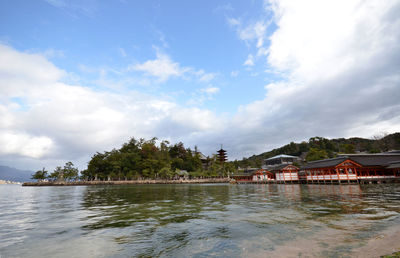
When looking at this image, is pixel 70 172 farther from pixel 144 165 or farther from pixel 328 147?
pixel 328 147

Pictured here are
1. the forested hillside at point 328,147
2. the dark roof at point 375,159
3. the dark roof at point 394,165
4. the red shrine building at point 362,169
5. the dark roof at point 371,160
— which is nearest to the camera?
the dark roof at point 394,165

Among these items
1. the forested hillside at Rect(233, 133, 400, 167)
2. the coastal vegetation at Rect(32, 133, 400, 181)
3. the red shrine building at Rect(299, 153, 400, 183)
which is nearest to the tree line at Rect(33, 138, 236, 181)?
the coastal vegetation at Rect(32, 133, 400, 181)

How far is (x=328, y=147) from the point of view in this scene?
91062mm

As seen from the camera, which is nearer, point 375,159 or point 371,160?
point 371,160

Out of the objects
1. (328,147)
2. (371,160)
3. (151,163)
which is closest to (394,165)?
(371,160)

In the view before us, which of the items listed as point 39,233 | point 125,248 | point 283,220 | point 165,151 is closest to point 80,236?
point 39,233

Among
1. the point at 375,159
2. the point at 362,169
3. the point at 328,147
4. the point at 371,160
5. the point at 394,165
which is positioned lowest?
the point at 362,169

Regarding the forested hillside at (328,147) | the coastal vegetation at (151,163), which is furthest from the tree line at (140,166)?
the forested hillside at (328,147)

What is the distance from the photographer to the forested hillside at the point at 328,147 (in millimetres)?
64369

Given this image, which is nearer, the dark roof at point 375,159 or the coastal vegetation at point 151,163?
the dark roof at point 375,159

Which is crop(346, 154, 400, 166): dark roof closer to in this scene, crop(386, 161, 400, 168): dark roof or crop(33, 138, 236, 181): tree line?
crop(386, 161, 400, 168): dark roof

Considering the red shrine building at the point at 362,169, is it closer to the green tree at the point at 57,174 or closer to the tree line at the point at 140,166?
the tree line at the point at 140,166

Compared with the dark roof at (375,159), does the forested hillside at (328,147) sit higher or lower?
higher

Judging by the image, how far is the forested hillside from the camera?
6437cm
